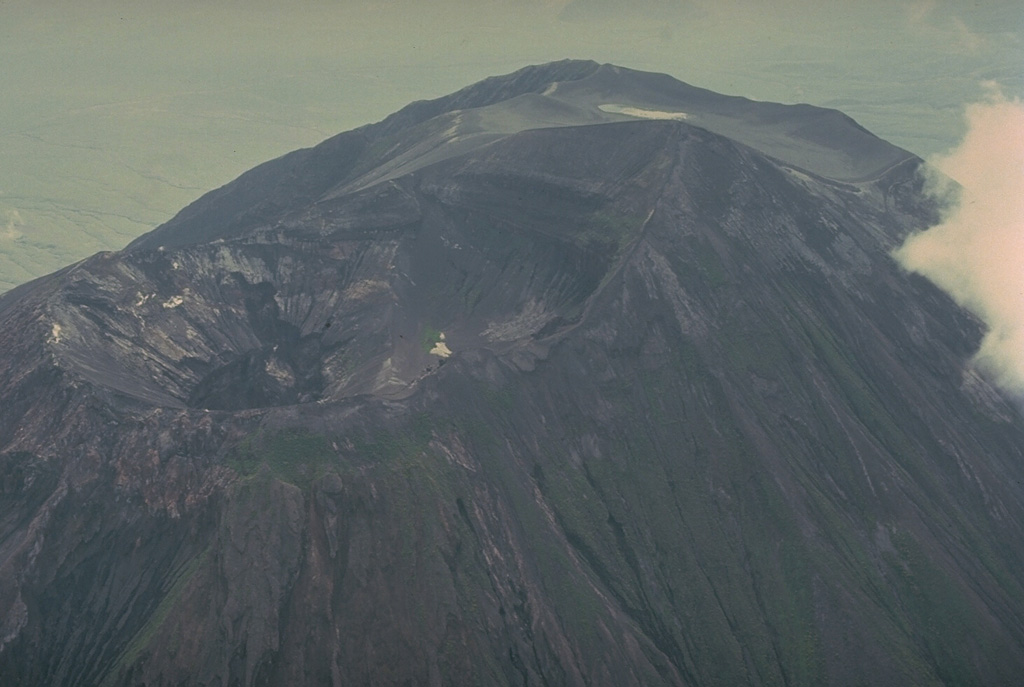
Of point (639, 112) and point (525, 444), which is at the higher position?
point (639, 112)

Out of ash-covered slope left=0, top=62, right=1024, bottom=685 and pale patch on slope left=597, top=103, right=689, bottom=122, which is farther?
pale patch on slope left=597, top=103, right=689, bottom=122

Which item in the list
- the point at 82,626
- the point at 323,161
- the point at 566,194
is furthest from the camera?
the point at 323,161

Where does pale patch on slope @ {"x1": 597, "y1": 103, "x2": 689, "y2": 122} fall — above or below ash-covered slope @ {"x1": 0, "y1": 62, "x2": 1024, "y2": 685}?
above

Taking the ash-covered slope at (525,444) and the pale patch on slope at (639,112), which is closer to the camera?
the ash-covered slope at (525,444)

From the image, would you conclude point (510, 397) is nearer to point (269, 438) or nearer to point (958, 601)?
point (269, 438)

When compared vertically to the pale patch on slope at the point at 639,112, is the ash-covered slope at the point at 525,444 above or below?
below

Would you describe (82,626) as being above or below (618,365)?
below

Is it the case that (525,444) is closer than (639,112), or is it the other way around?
(525,444)

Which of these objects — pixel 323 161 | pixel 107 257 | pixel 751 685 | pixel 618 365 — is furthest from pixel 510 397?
pixel 323 161
